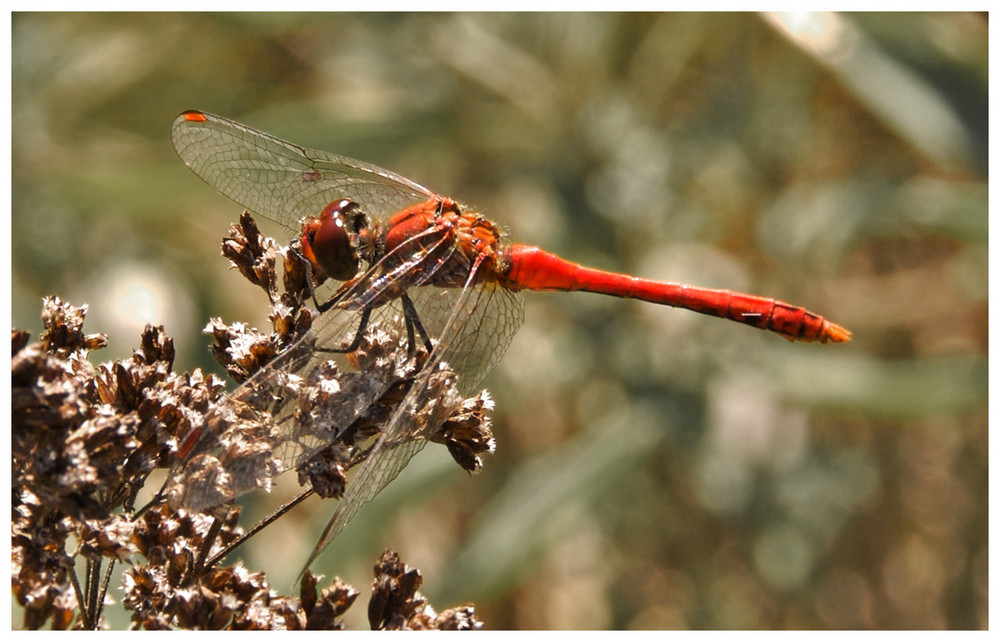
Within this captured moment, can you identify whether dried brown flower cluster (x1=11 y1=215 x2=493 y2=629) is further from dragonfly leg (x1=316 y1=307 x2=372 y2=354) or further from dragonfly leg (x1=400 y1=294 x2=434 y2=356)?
dragonfly leg (x1=400 y1=294 x2=434 y2=356)

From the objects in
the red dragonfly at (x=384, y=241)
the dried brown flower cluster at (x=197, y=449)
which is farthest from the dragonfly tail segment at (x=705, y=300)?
the dried brown flower cluster at (x=197, y=449)

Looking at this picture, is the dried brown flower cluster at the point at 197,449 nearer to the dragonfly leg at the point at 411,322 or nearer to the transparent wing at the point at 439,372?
the transparent wing at the point at 439,372

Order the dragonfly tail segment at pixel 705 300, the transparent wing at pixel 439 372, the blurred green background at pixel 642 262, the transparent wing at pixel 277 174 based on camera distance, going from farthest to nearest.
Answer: the blurred green background at pixel 642 262 → the dragonfly tail segment at pixel 705 300 → the transparent wing at pixel 277 174 → the transparent wing at pixel 439 372

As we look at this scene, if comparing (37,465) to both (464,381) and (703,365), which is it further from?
(703,365)

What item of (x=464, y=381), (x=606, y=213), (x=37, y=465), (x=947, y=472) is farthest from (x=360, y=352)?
(x=947, y=472)

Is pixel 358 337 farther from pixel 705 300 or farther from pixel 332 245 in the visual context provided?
pixel 705 300

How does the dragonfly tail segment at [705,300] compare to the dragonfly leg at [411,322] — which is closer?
the dragonfly leg at [411,322]

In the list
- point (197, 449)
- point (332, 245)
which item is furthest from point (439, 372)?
point (197, 449)
